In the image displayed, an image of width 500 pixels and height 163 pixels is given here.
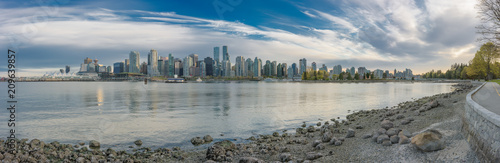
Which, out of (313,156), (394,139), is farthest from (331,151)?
(394,139)

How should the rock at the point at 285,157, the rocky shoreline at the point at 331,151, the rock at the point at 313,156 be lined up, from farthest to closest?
the rock at the point at 285,157, the rock at the point at 313,156, the rocky shoreline at the point at 331,151

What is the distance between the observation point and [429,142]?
959cm

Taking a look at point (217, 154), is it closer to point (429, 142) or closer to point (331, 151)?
point (331, 151)

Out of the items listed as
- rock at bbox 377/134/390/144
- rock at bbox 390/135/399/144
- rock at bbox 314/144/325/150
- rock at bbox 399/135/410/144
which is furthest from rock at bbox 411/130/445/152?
rock at bbox 314/144/325/150

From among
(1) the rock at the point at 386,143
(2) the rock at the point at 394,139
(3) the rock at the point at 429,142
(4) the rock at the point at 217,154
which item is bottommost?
(4) the rock at the point at 217,154

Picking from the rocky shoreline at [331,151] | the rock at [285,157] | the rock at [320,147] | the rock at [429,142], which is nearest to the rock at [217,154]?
the rocky shoreline at [331,151]

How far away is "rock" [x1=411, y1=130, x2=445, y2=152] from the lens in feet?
31.2

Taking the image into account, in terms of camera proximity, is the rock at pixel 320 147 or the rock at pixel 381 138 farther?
the rock at pixel 320 147

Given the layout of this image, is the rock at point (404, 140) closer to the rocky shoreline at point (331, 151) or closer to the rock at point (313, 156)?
the rocky shoreline at point (331, 151)

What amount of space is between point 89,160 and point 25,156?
8.20ft

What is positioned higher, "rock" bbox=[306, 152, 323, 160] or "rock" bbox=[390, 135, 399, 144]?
"rock" bbox=[390, 135, 399, 144]

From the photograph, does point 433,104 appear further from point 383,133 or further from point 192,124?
point 192,124

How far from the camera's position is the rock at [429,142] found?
375 inches

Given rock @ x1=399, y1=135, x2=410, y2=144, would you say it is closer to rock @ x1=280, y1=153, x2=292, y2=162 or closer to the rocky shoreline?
the rocky shoreline
